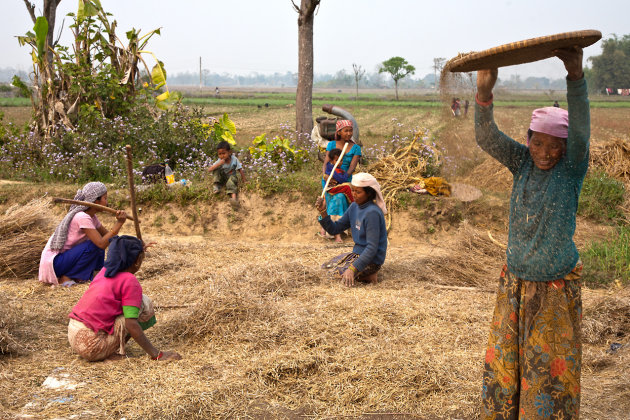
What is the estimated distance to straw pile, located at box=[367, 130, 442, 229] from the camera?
8.28 meters

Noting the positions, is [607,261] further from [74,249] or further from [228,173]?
[74,249]

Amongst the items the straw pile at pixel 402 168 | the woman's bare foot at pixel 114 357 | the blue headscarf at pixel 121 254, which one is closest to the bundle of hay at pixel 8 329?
the woman's bare foot at pixel 114 357

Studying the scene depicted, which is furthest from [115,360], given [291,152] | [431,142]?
[431,142]

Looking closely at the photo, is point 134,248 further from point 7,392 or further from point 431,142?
point 431,142

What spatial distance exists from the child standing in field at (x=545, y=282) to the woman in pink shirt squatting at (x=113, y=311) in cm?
220

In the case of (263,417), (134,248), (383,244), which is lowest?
(263,417)

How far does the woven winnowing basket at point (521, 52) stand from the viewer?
2.10 meters

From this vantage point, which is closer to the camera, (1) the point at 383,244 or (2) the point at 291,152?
(1) the point at 383,244

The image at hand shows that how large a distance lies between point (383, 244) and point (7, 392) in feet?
10.4

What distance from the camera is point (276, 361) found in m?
3.48

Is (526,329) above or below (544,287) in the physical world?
below

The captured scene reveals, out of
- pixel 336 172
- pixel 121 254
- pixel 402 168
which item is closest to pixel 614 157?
pixel 402 168

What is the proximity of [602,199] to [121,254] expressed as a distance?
24.2ft

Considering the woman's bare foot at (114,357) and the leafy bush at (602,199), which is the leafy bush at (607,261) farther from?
the woman's bare foot at (114,357)
